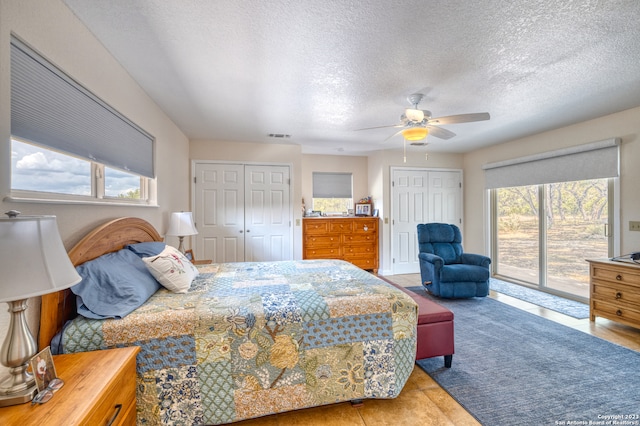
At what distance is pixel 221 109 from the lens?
3.02 m

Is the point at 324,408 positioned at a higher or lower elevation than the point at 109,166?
lower

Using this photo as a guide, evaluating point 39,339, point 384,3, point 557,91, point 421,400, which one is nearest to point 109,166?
point 39,339

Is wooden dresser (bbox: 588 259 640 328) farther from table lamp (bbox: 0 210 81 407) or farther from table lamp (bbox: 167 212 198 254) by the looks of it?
table lamp (bbox: 167 212 198 254)

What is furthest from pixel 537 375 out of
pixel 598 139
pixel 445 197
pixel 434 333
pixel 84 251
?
pixel 445 197

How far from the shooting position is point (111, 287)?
1573mm

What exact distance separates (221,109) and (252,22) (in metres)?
1.57

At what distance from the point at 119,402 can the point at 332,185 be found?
4781 mm

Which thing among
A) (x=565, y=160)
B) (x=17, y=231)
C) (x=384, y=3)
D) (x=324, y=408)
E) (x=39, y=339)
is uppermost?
(x=384, y=3)

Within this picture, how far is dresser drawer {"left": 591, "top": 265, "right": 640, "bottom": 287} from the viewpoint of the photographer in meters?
2.61

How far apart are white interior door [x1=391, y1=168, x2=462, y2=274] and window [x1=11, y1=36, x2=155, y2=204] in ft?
14.0

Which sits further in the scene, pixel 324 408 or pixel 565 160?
pixel 565 160

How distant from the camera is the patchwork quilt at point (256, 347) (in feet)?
4.69

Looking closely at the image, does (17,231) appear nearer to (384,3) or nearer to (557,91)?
(384,3)

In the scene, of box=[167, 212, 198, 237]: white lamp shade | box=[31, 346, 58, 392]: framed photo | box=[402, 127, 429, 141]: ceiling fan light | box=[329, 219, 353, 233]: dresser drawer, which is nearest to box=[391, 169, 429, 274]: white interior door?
box=[329, 219, 353, 233]: dresser drawer
